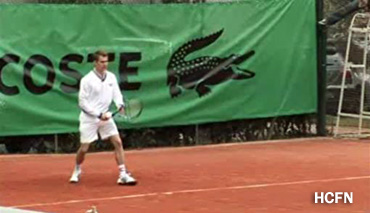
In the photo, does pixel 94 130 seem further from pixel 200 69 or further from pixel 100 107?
pixel 200 69

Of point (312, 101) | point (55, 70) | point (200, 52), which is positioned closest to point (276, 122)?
point (312, 101)

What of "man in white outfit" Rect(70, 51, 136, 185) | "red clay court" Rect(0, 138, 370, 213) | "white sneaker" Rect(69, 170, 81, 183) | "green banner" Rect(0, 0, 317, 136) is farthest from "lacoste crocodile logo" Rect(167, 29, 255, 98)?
"white sneaker" Rect(69, 170, 81, 183)

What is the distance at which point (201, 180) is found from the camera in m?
11.3

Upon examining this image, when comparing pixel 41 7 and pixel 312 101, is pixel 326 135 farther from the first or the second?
pixel 41 7

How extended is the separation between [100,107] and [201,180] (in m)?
1.68

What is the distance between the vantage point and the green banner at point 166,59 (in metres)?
14.0

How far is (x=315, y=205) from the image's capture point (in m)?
9.41

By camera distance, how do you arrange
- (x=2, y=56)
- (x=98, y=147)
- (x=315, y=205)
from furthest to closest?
(x=98, y=147) < (x=2, y=56) < (x=315, y=205)

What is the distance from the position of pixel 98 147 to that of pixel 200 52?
2581 millimetres

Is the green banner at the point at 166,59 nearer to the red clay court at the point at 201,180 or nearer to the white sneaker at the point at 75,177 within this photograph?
the red clay court at the point at 201,180

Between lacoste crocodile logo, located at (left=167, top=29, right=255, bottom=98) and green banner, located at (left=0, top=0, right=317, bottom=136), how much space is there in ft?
0.06

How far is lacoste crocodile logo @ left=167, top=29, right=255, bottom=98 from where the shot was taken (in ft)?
50.2

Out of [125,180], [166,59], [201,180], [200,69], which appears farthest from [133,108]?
[125,180]

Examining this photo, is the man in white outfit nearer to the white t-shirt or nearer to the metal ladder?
the white t-shirt
